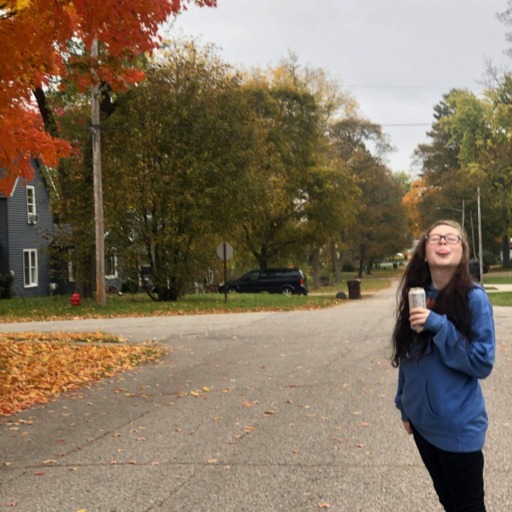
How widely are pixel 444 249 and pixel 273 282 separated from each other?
3955cm

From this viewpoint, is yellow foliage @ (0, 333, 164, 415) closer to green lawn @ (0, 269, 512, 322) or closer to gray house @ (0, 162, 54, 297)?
green lawn @ (0, 269, 512, 322)

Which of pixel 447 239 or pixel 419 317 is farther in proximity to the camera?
pixel 447 239

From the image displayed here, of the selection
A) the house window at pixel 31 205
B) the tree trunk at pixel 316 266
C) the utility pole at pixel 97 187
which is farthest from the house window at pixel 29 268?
the tree trunk at pixel 316 266

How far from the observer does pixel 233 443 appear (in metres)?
6.88

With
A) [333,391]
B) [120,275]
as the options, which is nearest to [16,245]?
[120,275]

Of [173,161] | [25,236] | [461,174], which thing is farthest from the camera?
[461,174]

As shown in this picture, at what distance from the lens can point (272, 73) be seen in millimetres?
50031

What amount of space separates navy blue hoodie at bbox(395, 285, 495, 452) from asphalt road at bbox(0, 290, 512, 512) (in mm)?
1705

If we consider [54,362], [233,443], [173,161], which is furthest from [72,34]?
[173,161]

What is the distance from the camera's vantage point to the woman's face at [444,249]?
3.48 meters

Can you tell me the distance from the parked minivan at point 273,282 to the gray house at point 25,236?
A: 34.8 ft

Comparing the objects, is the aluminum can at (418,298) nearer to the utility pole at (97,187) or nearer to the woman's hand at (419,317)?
the woman's hand at (419,317)

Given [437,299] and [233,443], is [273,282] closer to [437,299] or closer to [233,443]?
[233,443]

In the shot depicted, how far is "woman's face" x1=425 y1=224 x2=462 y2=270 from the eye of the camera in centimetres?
348
